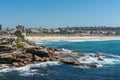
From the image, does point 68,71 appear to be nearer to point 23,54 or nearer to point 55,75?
point 55,75

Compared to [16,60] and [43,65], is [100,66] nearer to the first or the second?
[43,65]

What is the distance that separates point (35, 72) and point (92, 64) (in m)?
14.2

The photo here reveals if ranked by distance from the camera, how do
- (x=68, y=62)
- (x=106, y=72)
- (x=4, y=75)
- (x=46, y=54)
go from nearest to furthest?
(x=4, y=75) → (x=106, y=72) → (x=68, y=62) → (x=46, y=54)

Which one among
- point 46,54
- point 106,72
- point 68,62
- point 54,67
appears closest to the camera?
point 106,72

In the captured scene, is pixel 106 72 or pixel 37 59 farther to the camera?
pixel 37 59

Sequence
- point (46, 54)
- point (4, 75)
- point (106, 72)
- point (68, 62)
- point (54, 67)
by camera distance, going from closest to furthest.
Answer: point (4, 75) < point (106, 72) < point (54, 67) < point (68, 62) < point (46, 54)

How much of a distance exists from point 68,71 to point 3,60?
14976 mm

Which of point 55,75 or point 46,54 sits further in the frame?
point 46,54

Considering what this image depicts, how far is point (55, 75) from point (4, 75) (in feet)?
28.0

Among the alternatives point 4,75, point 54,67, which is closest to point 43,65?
point 54,67

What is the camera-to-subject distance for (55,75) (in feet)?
181

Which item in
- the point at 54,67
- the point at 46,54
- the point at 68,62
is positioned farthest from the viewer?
the point at 46,54

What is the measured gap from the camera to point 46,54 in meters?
73.1

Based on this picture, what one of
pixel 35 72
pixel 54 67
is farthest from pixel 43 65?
pixel 35 72
